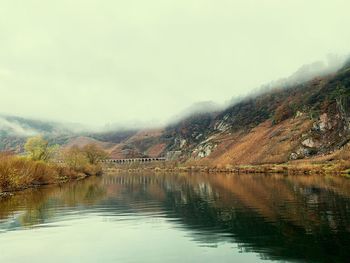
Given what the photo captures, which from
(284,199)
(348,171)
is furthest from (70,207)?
(348,171)

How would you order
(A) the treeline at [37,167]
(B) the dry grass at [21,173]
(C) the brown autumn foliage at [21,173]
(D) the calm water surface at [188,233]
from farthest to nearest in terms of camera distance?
(A) the treeline at [37,167] < (B) the dry grass at [21,173] < (C) the brown autumn foliage at [21,173] < (D) the calm water surface at [188,233]

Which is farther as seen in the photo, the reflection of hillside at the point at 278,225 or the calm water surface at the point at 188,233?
the reflection of hillside at the point at 278,225

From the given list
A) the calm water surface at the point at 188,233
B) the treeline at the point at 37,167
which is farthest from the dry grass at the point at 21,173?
the calm water surface at the point at 188,233

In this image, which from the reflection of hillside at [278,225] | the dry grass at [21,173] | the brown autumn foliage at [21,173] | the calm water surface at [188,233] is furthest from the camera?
the dry grass at [21,173]

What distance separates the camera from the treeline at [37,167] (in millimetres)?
80812

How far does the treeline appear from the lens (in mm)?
80812

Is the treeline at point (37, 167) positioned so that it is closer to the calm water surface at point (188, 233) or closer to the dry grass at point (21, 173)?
the dry grass at point (21, 173)

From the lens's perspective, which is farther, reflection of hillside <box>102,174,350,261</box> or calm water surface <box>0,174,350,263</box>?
reflection of hillside <box>102,174,350,261</box>

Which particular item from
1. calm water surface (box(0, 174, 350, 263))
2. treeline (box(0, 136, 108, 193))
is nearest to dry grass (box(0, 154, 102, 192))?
treeline (box(0, 136, 108, 193))

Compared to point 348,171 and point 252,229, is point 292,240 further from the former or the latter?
point 348,171

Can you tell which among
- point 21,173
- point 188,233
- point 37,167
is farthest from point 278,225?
point 37,167

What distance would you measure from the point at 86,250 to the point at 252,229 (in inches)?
466

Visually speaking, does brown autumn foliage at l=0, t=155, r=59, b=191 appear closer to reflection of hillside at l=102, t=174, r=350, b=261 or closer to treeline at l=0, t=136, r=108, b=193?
treeline at l=0, t=136, r=108, b=193

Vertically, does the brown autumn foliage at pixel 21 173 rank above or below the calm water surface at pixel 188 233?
above
